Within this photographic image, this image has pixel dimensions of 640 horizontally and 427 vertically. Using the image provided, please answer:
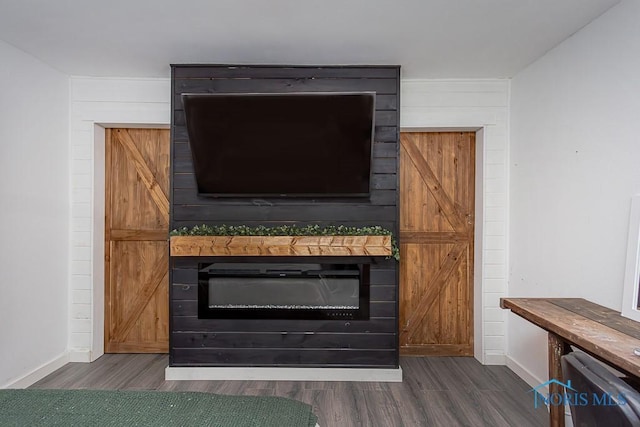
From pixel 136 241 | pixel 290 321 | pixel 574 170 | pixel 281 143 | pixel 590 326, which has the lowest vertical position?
pixel 290 321

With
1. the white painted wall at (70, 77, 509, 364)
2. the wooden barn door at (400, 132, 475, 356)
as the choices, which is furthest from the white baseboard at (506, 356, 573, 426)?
the wooden barn door at (400, 132, 475, 356)

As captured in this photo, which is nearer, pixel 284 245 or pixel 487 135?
pixel 284 245

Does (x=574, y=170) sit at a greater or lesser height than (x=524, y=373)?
greater

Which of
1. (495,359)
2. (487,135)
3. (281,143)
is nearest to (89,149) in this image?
(281,143)

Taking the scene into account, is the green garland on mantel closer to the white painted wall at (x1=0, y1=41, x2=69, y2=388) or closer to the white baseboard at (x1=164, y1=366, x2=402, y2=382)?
the white baseboard at (x1=164, y1=366, x2=402, y2=382)

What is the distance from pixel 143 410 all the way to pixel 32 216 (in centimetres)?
246

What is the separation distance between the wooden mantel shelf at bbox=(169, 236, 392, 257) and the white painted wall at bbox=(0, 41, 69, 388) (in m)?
1.20

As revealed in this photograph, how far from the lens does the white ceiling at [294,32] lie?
216 cm

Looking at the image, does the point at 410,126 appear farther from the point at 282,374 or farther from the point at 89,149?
the point at 89,149

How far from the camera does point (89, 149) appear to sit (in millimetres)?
3355

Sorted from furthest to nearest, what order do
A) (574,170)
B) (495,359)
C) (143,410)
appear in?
(495,359) → (574,170) → (143,410)

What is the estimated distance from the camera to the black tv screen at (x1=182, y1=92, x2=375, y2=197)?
282 cm

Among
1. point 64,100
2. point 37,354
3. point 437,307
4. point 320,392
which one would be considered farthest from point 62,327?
point 437,307

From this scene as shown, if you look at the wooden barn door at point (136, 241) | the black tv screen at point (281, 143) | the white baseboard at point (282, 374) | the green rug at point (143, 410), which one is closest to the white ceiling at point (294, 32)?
the black tv screen at point (281, 143)
